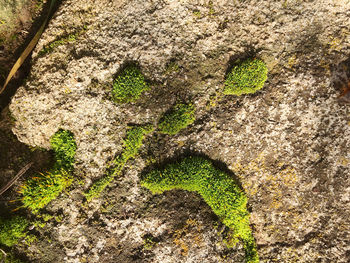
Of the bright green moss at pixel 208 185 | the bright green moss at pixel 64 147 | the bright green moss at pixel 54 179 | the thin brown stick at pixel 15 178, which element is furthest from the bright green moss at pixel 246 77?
the thin brown stick at pixel 15 178

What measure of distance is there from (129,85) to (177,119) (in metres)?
1.27

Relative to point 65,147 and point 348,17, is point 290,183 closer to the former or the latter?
point 348,17

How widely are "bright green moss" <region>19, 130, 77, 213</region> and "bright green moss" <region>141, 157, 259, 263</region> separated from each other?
1683 millimetres

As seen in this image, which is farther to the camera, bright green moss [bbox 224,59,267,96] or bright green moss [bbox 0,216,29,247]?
bright green moss [bbox 224,59,267,96]

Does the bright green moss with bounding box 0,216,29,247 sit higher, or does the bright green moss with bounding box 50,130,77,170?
the bright green moss with bounding box 50,130,77,170

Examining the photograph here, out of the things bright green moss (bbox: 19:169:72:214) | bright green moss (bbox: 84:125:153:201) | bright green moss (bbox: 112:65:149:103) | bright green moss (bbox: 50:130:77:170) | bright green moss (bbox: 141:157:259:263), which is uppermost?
bright green moss (bbox: 112:65:149:103)

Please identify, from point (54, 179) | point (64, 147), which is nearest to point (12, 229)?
point (54, 179)

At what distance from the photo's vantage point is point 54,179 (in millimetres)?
5328

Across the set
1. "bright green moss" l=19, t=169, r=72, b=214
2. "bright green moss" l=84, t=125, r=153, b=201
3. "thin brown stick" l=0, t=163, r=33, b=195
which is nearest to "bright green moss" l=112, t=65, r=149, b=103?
"bright green moss" l=84, t=125, r=153, b=201

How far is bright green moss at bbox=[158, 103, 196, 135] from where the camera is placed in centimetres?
546

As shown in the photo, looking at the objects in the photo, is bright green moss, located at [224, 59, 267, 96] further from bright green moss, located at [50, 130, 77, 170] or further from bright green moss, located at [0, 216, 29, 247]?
bright green moss, located at [0, 216, 29, 247]

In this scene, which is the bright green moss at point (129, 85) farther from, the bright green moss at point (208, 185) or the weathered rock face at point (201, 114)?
the bright green moss at point (208, 185)

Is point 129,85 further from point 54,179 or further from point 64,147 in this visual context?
point 54,179

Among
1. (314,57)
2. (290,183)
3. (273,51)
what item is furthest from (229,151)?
(314,57)
